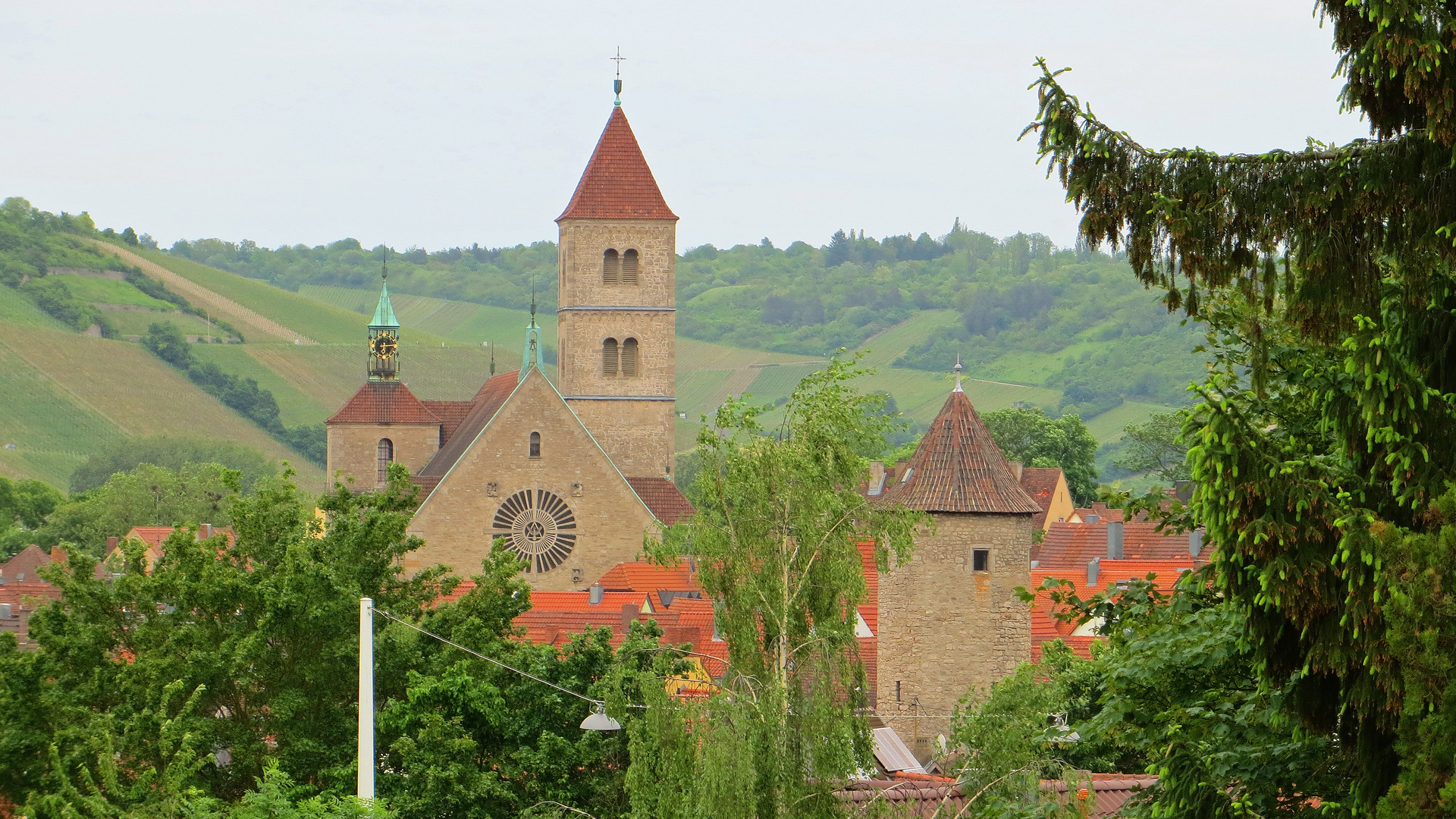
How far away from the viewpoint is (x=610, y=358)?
213 ft

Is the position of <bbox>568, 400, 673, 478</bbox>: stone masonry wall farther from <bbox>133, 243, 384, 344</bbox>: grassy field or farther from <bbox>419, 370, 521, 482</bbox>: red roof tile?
<bbox>133, 243, 384, 344</bbox>: grassy field

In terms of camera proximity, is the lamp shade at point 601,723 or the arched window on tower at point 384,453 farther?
the arched window on tower at point 384,453

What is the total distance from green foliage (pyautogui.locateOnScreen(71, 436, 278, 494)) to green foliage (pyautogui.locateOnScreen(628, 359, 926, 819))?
11826cm

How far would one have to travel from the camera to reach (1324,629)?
8.87 metres

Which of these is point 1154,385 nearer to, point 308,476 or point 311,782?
point 308,476

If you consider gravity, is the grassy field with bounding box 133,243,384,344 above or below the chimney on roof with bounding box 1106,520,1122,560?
above

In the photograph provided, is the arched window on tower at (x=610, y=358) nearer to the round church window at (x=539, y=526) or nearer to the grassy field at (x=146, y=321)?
the round church window at (x=539, y=526)

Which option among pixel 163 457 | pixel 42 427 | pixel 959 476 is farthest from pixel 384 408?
pixel 42 427

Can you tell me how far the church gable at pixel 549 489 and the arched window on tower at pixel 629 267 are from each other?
7638mm

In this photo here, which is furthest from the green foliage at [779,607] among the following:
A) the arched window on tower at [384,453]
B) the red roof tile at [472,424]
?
the arched window on tower at [384,453]

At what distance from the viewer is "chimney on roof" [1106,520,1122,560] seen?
65500 mm

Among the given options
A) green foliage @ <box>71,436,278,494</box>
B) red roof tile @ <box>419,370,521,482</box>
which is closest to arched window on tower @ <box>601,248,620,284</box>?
red roof tile @ <box>419,370,521,482</box>

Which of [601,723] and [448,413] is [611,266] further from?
[601,723]

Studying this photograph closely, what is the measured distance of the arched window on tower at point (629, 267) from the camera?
64.8 m
